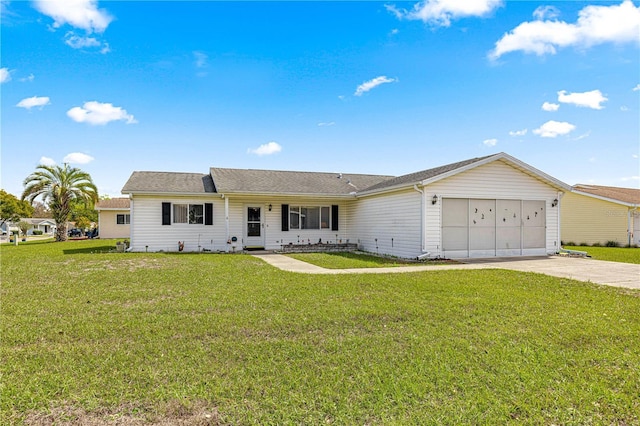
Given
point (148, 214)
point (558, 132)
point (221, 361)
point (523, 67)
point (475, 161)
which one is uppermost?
point (523, 67)

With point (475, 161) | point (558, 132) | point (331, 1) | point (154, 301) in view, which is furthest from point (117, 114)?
point (558, 132)

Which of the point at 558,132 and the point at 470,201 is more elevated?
the point at 558,132

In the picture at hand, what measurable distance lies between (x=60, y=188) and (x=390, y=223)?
69.0 feet

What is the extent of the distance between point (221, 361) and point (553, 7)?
14.1 m

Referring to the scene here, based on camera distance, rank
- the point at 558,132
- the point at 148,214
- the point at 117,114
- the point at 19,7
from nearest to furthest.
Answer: the point at 19,7 < the point at 148,214 < the point at 117,114 < the point at 558,132

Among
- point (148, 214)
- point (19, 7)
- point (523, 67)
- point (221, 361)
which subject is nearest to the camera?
point (221, 361)

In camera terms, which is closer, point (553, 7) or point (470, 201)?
point (553, 7)

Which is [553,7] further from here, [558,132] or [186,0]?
[186,0]

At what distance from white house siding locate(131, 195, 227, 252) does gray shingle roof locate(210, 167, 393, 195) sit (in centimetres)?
138

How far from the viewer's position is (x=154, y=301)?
20.2 feet

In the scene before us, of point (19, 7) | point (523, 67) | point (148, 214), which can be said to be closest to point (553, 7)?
point (523, 67)

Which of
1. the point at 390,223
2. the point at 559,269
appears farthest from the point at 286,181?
the point at 559,269

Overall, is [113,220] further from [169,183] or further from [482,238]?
[482,238]

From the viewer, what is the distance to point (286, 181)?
18469mm
